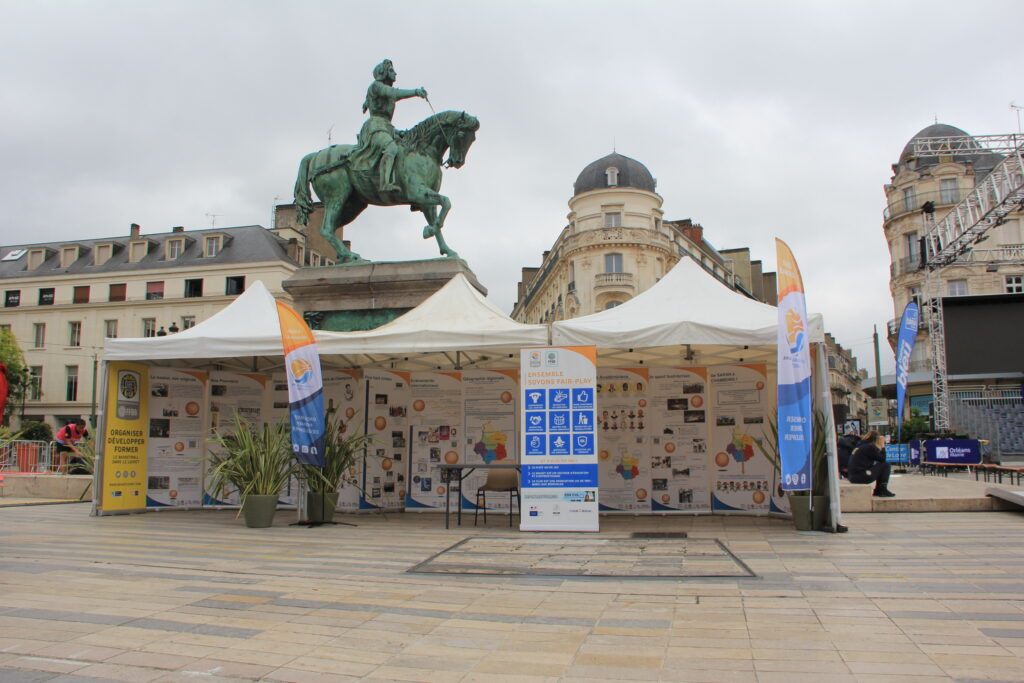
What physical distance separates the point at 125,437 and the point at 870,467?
11.4 m

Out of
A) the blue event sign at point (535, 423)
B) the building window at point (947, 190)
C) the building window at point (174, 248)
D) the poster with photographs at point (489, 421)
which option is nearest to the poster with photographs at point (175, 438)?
the poster with photographs at point (489, 421)

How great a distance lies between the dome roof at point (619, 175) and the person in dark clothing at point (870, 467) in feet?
122

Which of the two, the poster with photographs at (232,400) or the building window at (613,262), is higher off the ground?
the building window at (613,262)

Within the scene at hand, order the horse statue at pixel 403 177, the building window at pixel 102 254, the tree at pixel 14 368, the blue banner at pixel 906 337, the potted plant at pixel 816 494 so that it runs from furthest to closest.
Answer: the building window at pixel 102 254 → the tree at pixel 14 368 → the blue banner at pixel 906 337 → the horse statue at pixel 403 177 → the potted plant at pixel 816 494

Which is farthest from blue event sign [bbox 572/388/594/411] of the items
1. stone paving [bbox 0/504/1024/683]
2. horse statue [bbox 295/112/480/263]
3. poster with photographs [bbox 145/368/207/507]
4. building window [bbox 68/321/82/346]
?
building window [bbox 68/321/82/346]

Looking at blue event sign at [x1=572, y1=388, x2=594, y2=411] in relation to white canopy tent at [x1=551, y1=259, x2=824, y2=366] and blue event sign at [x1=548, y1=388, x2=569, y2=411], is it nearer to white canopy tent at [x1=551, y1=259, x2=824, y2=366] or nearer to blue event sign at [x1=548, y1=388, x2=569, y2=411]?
blue event sign at [x1=548, y1=388, x2=569, y2=411]

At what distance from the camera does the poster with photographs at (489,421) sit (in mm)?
10578

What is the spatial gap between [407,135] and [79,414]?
153 feet

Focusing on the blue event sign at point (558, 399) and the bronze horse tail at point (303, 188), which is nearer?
the blue event sign at point (558, 399)

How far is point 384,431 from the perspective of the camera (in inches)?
427

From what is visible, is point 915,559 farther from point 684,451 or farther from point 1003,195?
point 1003,195

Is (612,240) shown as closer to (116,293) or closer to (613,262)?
(613,262)

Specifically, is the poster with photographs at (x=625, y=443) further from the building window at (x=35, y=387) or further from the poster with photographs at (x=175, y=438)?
the building window at (x=35, y=387)

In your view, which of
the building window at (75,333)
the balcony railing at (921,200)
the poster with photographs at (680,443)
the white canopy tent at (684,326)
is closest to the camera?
the white canopy tent at (684,326)
